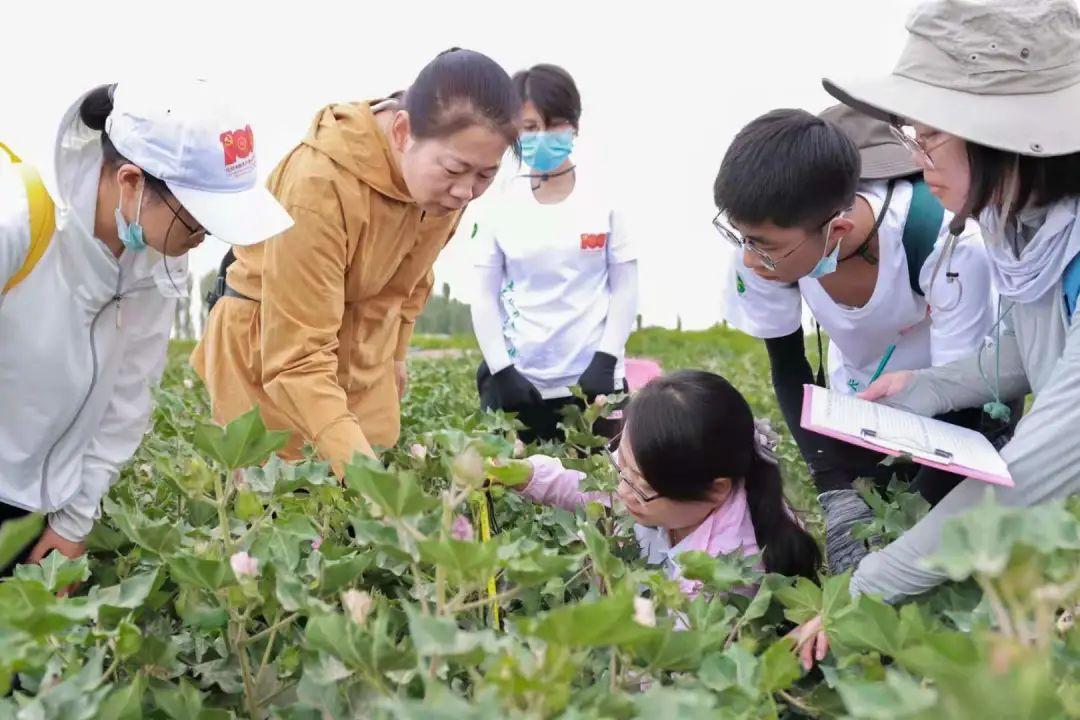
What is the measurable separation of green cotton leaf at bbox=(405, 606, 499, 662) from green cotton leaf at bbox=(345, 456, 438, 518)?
159 millimetres

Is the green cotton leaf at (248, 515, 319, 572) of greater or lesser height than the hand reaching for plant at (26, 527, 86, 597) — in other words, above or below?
above

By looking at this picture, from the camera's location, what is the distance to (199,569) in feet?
4.50

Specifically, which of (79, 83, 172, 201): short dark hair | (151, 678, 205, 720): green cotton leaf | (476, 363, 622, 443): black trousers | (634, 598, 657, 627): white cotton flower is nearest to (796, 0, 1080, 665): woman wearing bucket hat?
(634, 598, 657, 627): white cotton flower

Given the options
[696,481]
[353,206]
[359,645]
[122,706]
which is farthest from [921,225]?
[122,706]

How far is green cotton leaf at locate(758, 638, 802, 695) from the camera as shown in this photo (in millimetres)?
1284

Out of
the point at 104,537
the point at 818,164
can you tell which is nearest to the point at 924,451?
the point at 818,164

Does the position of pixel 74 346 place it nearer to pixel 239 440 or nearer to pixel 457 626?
pixel 239 440

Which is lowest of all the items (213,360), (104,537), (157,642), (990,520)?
(213,360)

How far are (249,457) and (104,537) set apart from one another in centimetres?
48

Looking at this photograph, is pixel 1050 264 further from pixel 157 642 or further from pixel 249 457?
pixel 157 642

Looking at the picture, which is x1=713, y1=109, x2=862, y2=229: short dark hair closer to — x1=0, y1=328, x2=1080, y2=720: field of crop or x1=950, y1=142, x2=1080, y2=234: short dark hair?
x1=950, y1=142, x2=1080, y2=234: short dark hair

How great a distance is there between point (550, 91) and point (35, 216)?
7.00ft

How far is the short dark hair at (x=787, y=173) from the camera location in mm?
→ 2408

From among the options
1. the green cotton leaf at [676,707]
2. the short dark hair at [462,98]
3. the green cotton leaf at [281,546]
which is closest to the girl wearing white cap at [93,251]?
the short dark hair at [462,98]
